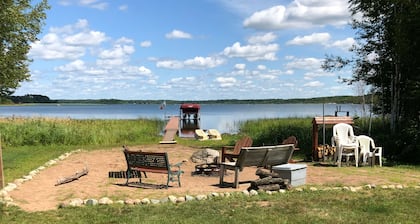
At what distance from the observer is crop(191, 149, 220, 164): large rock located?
1165 cm

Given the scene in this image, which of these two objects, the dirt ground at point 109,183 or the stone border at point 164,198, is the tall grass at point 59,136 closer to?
the dirt ground at point 109,183

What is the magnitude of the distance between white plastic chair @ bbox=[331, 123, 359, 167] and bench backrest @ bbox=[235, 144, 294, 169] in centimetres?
305

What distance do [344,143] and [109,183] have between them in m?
6.41

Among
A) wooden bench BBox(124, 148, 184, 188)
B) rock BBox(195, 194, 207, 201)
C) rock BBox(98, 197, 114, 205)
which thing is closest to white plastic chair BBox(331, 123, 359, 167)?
wooden bench BBox(124, 148, 184, 188)

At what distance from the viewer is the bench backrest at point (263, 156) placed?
8469 mm

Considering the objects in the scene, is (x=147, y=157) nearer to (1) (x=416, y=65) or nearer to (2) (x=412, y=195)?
(2) (x=412, y=195)

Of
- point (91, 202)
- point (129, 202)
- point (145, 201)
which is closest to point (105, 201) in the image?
point (91, 202)

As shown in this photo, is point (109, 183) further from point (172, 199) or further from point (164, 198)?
point (172, 199)

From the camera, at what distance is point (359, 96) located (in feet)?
81.6

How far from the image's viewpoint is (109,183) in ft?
29.8

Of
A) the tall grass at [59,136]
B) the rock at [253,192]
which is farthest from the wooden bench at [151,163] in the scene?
the tall grass at [59,136]

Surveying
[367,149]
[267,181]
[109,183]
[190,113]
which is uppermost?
[190,113]

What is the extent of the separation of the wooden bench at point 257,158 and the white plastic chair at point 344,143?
10.00ft

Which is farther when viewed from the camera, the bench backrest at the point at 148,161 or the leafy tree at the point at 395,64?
the leafy tree at the point at 395,64
